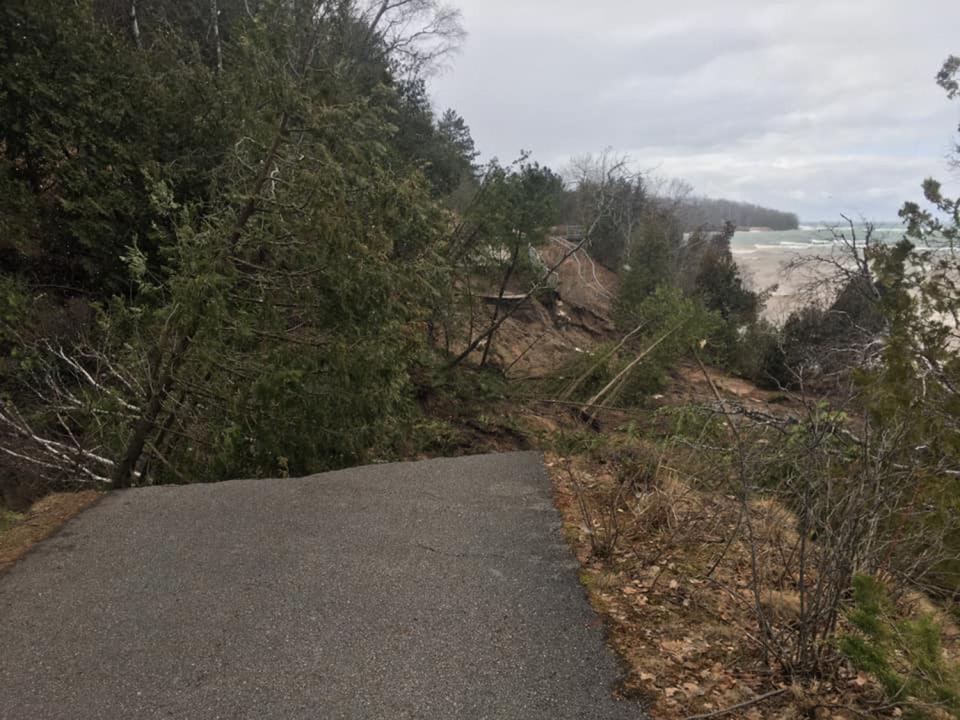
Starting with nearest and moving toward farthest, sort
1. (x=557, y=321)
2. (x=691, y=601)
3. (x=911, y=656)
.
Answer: (x=911, y=656), (x=691, y=601), (x=557, y=321)

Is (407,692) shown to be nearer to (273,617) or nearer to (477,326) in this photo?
(273,617)

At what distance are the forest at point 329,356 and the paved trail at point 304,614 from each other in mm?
875

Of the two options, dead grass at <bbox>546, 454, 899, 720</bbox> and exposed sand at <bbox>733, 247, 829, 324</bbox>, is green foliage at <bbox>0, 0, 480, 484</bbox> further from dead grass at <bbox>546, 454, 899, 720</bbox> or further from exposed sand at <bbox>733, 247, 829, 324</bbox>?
exposed sand at <bbox>733, 247, 829, 324</bbox>

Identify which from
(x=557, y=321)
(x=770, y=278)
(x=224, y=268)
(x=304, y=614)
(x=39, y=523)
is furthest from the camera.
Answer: (x=770, y=278)

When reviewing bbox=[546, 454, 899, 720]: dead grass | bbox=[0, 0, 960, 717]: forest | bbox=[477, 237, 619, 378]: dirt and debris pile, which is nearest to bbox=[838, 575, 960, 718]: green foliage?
bbox=[0, 0, 960, 717]: forest

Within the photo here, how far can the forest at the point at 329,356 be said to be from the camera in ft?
11.3

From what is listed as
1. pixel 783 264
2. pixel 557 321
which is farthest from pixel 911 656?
pixel 557 321

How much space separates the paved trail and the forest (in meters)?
0.87

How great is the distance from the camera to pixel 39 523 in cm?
507

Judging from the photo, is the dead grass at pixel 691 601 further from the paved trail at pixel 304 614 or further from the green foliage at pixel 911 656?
the green foliage at pixel 911 656

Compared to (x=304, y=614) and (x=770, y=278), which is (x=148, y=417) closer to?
(x=304, y=614)

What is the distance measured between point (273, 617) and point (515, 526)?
6.68 ft

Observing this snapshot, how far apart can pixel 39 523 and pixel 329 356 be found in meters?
2.85

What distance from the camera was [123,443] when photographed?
7547mm
